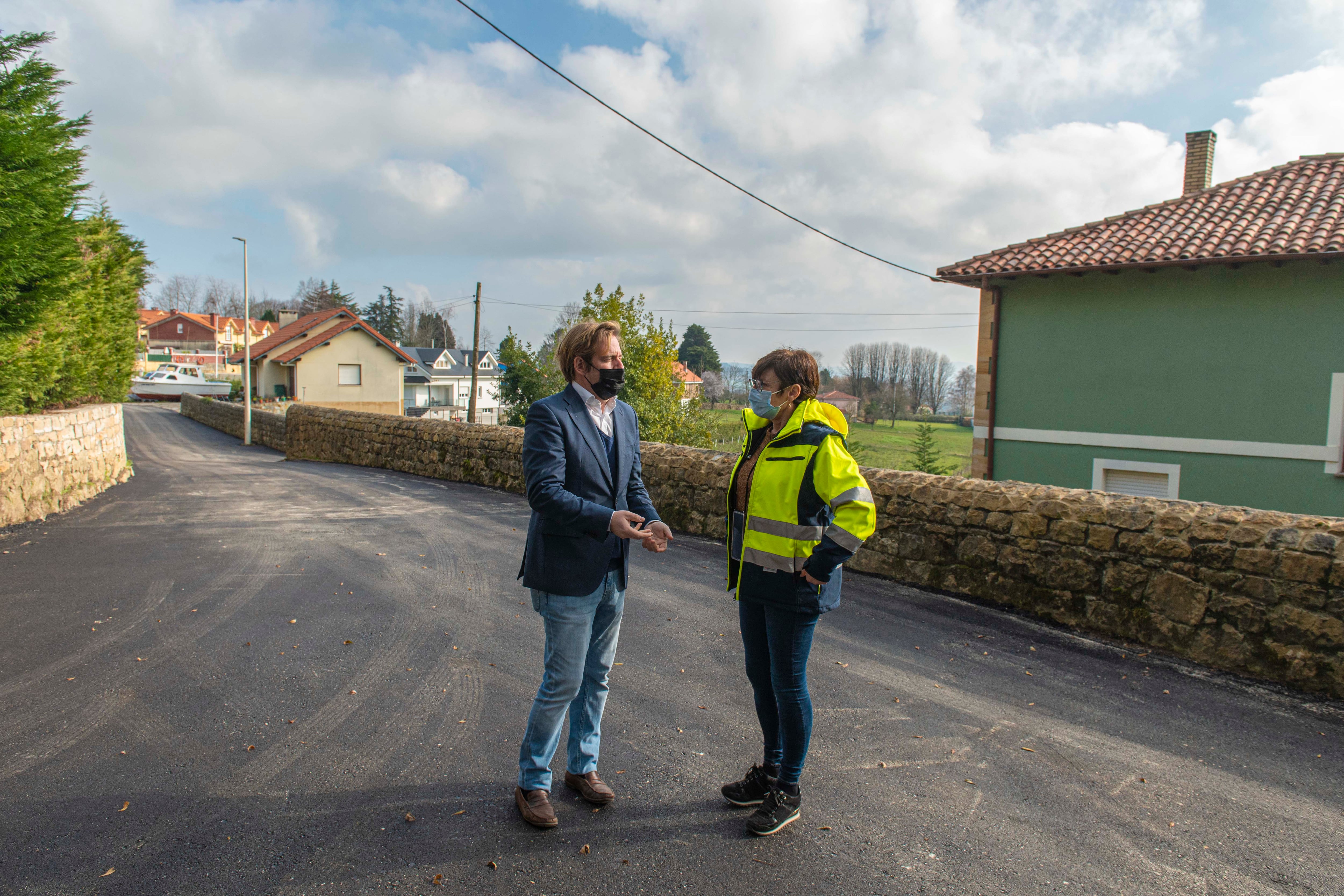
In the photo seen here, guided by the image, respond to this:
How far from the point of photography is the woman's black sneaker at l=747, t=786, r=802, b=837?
8.91ft

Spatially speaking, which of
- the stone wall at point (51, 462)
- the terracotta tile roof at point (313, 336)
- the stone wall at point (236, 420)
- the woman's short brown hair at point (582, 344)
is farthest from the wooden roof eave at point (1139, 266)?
the terracotta tile roof at point (313, 336)

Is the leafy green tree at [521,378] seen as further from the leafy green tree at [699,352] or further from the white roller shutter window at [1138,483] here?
the leafy green tree at [699,352]

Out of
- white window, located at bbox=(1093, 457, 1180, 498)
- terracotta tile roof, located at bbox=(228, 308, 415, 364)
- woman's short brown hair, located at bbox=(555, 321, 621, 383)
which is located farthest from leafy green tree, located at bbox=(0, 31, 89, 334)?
terracotta tile roof, located at bbox=(228, 308, 415, 364)

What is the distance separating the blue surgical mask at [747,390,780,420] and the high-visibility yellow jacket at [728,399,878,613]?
0.42 ft

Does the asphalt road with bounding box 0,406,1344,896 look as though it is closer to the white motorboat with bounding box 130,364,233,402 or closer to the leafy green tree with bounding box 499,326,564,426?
the leafy green tree with bounding box 499,326,564,426

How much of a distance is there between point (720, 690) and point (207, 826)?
2413 millimetres

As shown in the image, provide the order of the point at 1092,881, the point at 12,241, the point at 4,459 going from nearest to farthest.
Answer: the point at 1092,881 → the point at 12,241 → the point at 4,459

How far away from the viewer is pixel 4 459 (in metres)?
7.84

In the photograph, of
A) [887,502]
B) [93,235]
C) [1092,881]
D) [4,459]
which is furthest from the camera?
[93,235]

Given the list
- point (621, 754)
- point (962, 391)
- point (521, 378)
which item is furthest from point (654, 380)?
point (962, 391)

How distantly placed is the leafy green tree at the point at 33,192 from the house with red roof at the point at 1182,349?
44.3 ft

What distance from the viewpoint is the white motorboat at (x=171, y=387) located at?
52.2m

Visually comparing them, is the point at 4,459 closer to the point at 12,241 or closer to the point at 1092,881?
the point at 12,241

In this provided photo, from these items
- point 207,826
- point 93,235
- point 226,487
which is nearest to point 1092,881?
point 207,826
